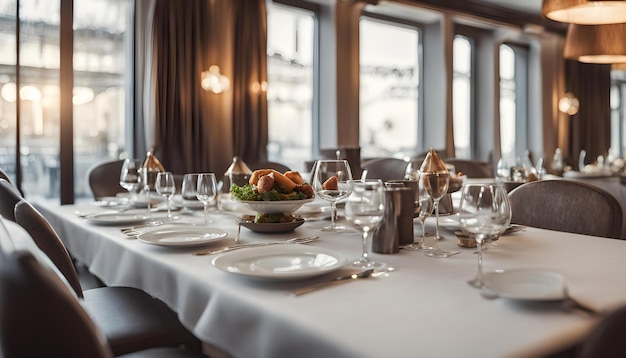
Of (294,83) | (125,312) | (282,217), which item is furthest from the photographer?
(294,83)

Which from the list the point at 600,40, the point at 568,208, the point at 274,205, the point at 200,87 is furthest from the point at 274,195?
the point at 200,87

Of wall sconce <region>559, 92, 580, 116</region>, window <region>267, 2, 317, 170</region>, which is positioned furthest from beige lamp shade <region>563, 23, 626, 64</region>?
wall sconce <region>559, 92, 580, 116</region>

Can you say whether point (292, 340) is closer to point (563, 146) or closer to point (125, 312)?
point (125, 312)

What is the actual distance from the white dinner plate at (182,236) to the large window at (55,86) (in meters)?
3.63

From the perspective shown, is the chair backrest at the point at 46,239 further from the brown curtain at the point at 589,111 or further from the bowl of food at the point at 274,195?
the brown curtain at the point at 589,111

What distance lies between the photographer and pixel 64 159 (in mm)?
4914

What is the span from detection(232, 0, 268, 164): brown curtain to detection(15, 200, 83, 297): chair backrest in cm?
431

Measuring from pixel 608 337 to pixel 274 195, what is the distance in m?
1.18

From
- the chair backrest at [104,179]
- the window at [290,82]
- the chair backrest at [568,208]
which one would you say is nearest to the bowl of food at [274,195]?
the chair backrest at [568,208]

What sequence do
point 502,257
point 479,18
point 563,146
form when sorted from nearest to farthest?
point 502,257 < point 479,18 < point 563,146

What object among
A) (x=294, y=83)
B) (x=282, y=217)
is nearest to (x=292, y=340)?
(x=282, y=217)

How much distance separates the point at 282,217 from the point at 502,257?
691 millimetres

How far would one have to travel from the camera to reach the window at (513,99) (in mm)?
9141

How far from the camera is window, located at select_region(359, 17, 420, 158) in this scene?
7.46 meters
